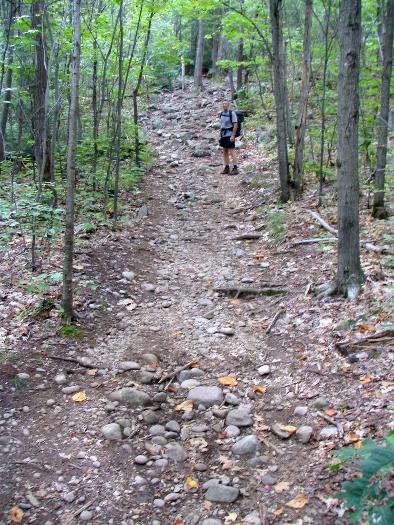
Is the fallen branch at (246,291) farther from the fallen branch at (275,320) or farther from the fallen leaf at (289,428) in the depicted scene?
the fallen leaf at (289,428)

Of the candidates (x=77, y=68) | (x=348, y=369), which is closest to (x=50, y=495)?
(x=348, y=369)

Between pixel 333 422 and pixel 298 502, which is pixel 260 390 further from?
pixel 298 502

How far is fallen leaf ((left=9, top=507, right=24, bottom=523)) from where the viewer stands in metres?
3.20

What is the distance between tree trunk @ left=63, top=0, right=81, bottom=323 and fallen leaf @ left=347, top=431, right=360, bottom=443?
3.29m

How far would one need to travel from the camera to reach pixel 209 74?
29.7 m

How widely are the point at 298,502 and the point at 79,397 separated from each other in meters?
2.23

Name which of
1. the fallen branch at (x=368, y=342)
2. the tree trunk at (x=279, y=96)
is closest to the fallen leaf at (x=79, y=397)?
the fallen branch at (x=368, y=342)

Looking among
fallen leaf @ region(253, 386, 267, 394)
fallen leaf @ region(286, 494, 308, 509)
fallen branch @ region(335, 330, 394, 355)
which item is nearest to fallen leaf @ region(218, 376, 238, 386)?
fallen leaf @ region(253, 386, 267, 394)

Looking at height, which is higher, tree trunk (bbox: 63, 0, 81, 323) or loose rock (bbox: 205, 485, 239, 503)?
tree trunk (bbox: 63, 0, 81, 323)

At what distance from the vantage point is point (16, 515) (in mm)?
3229

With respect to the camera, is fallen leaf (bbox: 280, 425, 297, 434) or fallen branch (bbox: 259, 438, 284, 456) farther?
fallen leaf (bbox: 280, 425, 297, 434)

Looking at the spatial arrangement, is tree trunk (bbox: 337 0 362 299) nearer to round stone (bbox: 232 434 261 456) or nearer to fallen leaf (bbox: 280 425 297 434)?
fallen leaf (bbox: 280 425 297 434)

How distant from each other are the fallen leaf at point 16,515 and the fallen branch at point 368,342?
309 centimetres

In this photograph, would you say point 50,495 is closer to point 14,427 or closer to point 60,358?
point 14,427
